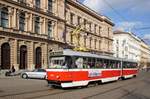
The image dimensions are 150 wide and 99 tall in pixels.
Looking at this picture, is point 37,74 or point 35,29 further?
point 35,29

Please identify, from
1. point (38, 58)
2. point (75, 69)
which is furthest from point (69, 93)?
point (38, 58)

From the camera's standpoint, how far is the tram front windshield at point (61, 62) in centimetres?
2128

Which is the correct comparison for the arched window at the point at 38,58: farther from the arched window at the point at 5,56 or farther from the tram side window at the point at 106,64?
the tram side window at the point at 106,64

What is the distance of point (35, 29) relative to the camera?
50.0 metres

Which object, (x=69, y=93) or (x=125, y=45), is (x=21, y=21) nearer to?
(x=69, y=93)

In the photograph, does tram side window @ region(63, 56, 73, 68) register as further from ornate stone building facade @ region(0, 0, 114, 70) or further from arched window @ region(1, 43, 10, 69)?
arched window @ region(1, 43, 10, 69)

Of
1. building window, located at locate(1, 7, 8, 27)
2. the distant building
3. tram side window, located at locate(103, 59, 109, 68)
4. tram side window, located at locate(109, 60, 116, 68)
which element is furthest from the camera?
the distant building

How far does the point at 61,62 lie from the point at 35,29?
96.3 ft

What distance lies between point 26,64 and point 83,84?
25.6 metres

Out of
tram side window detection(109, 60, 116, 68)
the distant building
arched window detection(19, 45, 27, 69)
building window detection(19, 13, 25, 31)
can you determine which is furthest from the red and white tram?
the distant building

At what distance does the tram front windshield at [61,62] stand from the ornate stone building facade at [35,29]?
2157 centimetres

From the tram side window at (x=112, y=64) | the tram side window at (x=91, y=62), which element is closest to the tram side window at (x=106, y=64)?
the tram side window at (x=112, y=64)

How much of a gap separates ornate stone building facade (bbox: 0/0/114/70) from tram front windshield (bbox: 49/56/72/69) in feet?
70.8

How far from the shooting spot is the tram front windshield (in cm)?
2128
